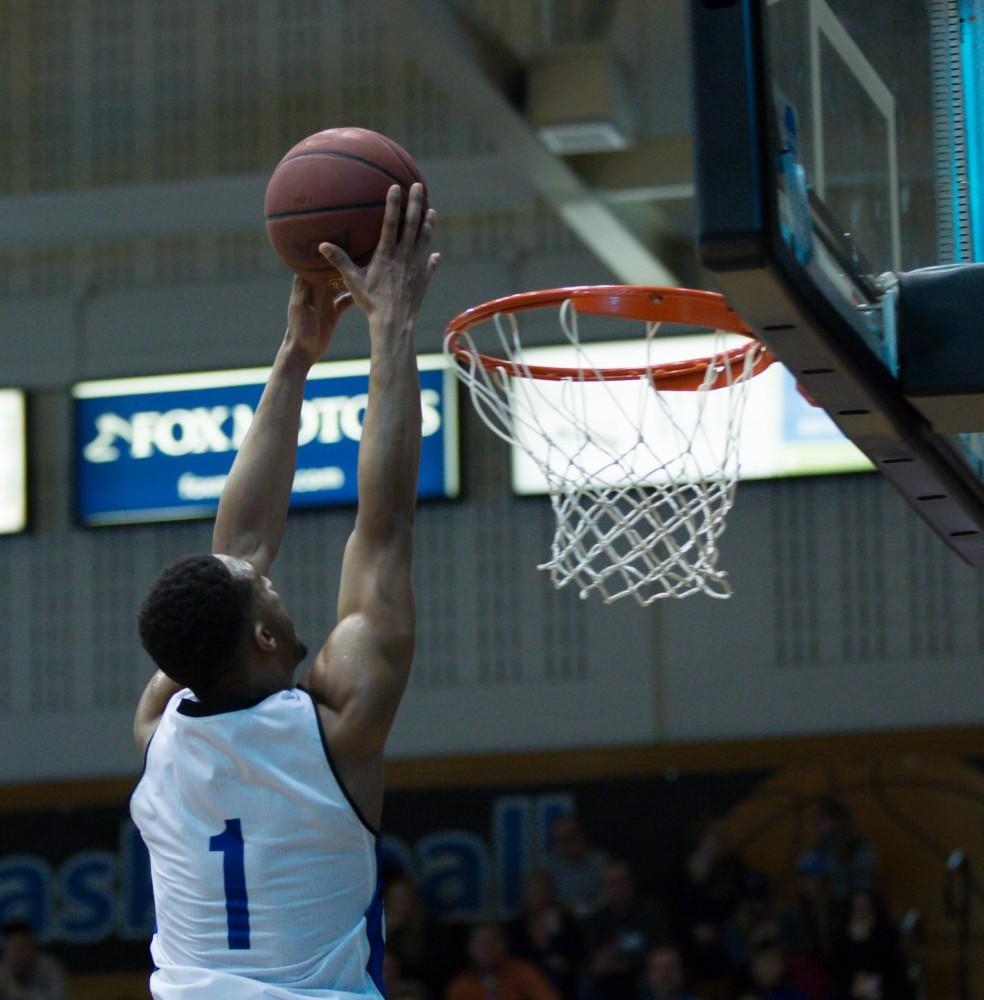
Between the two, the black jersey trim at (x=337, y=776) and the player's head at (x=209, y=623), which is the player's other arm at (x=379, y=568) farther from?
the player's head at (x=209, y=623)

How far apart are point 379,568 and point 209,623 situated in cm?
29

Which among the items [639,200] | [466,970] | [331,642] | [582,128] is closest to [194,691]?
[331,642]

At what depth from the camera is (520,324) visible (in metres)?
10.4

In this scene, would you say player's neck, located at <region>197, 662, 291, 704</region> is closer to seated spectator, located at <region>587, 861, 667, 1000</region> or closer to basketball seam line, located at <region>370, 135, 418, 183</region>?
basketball seam line, located at <region>370, 135, 418, 183</region>

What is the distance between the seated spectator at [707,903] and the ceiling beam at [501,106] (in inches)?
119

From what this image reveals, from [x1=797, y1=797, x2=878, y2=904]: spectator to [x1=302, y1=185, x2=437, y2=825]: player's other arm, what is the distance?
6888mm

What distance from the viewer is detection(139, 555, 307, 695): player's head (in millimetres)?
2822

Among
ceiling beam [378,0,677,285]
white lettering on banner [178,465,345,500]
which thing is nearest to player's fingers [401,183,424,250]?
ceiling beam [378,0,677,285]

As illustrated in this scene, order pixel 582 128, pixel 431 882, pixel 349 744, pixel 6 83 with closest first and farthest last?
pixel 349 744, pixel 582 128, pixel 431 882, pixel 6 83

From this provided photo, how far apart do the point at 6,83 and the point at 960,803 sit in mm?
6940

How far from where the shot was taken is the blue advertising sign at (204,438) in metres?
10.4

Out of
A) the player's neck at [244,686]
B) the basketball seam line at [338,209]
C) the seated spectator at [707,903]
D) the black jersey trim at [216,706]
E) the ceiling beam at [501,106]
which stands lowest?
the seated spectator at [707,903]

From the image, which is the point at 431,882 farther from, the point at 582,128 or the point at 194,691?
the point at 194,691

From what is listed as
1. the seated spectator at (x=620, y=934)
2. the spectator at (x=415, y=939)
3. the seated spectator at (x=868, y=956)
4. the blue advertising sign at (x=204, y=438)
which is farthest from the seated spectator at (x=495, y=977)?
the blue advertising sign at (x=204, y=438)
